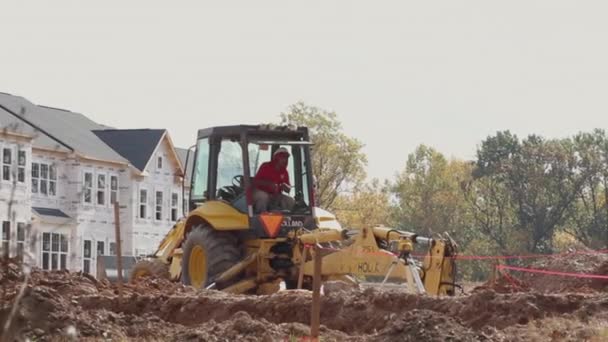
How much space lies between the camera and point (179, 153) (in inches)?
3295

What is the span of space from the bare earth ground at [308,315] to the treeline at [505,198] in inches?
2578

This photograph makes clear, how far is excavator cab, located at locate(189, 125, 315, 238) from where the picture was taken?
73.4ft

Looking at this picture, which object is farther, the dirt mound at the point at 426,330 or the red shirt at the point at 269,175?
the red shirt at the point at 269,175

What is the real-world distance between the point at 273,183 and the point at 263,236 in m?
0.96

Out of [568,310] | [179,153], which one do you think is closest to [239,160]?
[568,310]

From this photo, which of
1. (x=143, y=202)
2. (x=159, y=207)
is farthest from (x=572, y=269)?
(x=159, y=207)

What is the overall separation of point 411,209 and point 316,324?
8408 centimetres

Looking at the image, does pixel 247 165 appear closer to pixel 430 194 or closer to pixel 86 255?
pixel 86 255

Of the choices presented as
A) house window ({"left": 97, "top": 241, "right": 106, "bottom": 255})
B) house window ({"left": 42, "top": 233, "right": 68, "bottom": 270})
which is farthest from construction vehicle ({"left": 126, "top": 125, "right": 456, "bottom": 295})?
house window ({"left": 97, "top": 241, "right": 106, "bottom": 255})

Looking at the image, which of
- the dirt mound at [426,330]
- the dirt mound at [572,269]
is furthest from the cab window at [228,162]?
the dirt mound at [426,330]

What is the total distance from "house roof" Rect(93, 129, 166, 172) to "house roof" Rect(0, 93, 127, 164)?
2.70ft

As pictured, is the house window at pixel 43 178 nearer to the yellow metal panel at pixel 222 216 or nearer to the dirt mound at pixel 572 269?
the dirt mound at pixel 572 269

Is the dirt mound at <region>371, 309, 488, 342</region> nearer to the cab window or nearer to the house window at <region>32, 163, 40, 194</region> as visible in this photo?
the cab window

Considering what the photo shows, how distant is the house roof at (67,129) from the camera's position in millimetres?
69438
